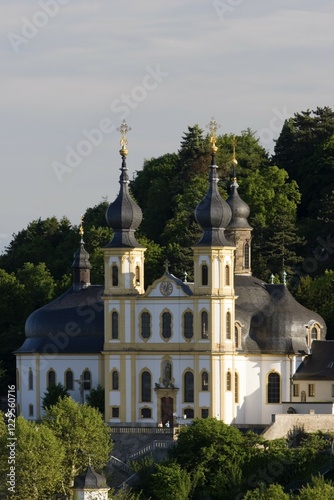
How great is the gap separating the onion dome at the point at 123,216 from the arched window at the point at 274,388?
709 cm

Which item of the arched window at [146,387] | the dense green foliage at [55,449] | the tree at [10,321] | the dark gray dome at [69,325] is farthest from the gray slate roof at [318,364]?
the tree at [10,321]

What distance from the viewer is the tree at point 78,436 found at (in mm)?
110562

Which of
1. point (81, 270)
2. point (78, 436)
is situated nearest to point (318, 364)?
point (78, 436)

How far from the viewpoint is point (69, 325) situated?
120 meters

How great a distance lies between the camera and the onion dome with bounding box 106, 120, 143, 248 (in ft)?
385

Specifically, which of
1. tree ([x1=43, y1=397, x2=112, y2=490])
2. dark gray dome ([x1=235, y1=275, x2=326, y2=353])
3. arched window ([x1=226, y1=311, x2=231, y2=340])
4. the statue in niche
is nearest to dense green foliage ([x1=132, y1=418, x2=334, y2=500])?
tree ([x1=43, y1=397, x2=112, y2=490])

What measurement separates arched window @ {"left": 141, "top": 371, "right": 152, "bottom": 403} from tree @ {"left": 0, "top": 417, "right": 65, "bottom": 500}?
785 centimetres

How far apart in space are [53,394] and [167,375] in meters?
5.22

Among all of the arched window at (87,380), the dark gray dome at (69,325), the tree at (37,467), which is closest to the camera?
the tree at (37,467)

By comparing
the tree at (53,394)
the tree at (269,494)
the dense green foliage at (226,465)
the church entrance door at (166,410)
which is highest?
the tree at (53,394)

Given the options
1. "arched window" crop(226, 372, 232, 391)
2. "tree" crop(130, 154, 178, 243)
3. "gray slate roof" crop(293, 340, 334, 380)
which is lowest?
"arched window" crop(226, 372, 232, 391)

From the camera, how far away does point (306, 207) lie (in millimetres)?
144500

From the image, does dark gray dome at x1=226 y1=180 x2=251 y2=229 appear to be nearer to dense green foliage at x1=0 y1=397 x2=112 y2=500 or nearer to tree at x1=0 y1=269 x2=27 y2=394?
tree at x1=0 y1=269 x2=27 y2=394

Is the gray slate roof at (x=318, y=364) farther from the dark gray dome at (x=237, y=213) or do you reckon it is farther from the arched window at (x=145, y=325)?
the dark gray dome at (x=237, y=213)
